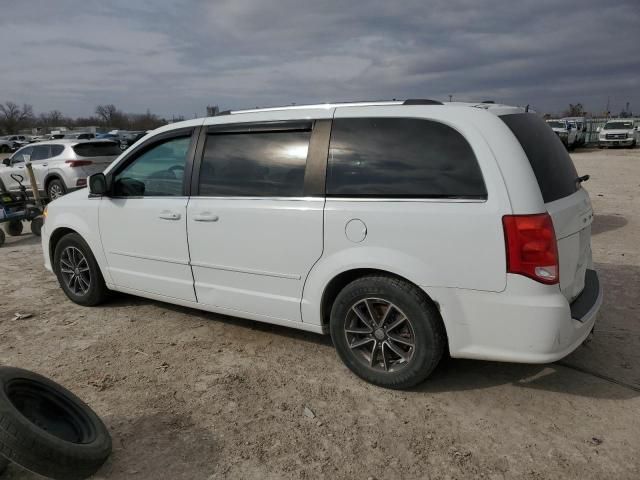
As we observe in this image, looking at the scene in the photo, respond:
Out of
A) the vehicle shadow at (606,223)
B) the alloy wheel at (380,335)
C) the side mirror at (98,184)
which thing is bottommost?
the vehicle shadow at (606,223)

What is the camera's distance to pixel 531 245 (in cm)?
277

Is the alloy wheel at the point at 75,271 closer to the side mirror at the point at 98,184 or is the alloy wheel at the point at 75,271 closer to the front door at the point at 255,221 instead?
the side mirror at the point at 98,184

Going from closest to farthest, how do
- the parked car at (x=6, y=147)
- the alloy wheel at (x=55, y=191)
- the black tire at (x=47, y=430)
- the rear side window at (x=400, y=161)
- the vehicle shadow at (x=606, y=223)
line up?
the black tire at (x=47, y=430)
the rear side window at (x=400, y=161)
the vehicle shadow at (x=606, y=223)
the alloy wheel at (x=55, y=191)
the parked car at (x=6, y=147)

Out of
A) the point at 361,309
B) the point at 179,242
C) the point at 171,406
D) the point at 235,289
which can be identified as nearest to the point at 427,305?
the point at 361,309

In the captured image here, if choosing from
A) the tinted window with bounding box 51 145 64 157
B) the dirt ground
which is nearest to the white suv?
the dirt ground

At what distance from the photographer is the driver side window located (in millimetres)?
4184

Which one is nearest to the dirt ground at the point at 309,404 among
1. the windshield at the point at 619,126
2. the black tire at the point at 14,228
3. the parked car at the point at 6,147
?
the black tire at the point at 14,228

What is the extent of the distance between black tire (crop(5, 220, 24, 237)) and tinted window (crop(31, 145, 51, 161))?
3624mm

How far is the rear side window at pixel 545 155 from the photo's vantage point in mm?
2977

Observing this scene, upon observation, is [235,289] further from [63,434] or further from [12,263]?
[12,263]

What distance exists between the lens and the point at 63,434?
2.71 m

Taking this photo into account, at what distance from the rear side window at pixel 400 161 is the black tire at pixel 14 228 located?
8.34m

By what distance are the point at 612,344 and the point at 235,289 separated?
2.99 metres

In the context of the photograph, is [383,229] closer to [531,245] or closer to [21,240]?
[531,245]
